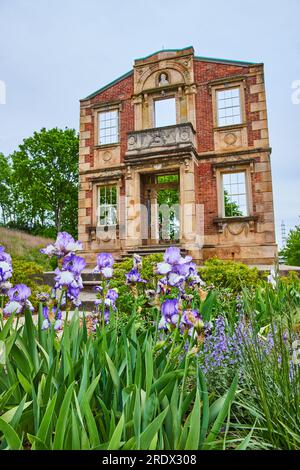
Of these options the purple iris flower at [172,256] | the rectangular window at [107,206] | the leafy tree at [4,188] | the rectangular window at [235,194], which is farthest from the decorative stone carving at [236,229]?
the leafy tree at [4,188]

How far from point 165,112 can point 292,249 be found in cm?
880

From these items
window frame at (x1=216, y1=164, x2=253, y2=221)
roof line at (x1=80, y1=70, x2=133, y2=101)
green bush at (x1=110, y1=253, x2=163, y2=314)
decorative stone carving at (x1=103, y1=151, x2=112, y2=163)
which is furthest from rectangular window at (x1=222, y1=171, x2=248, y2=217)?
roof line at (x1=80, y1=70, x2=133, y2=101)

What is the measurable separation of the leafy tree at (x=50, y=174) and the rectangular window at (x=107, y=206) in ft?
32.3

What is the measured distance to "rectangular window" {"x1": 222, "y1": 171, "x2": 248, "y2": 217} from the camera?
1125 centimetres

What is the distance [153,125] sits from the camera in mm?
12312

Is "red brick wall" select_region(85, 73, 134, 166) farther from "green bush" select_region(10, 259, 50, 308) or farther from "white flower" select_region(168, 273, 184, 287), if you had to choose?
"white flower" select_region(168, 273, 184, 287)

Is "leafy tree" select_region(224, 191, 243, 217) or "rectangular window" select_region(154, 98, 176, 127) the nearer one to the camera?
"leafy tree" select_region(224, 191, 243, 217)

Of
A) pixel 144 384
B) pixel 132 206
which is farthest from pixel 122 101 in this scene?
pixel 144 384

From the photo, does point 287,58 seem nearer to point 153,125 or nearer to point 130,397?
point 130,397

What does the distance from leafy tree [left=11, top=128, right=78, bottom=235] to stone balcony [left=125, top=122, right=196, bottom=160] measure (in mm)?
11680

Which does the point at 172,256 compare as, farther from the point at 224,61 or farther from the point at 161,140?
the point at 224,61

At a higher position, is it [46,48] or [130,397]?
[46,48]

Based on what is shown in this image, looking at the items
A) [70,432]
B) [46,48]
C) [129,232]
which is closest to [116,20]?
[46,48]
